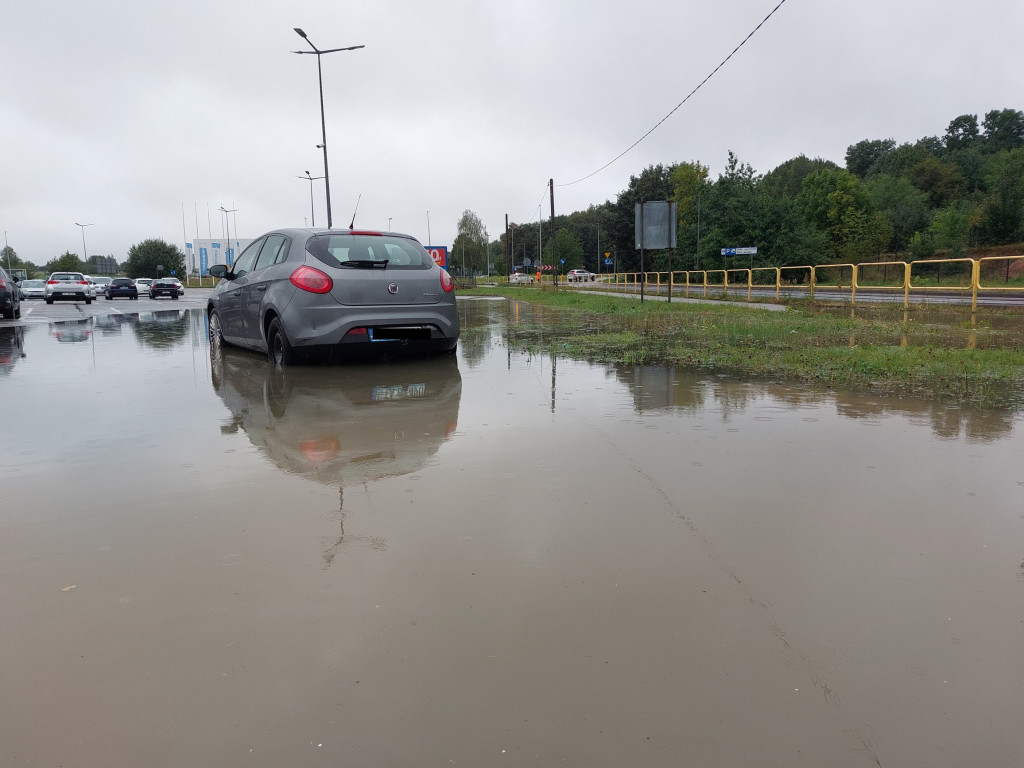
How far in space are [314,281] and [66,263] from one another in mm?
178564

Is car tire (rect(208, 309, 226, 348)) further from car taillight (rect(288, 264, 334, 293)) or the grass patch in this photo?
the grass patch

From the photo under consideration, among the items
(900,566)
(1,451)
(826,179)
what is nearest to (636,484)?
(900,566)

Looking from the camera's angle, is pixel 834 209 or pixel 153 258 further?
pixel 153 258

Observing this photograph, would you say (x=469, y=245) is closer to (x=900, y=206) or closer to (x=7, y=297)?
(x=900, y=206)

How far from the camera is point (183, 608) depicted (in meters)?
2.55

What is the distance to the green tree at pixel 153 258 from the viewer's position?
13550 centimetres

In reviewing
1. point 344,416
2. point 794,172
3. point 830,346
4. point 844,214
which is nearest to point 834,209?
point 844,214

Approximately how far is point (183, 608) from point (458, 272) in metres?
101

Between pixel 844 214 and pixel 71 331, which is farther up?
pixel 844 214


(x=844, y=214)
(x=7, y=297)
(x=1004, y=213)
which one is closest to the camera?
(x=7, y=297)

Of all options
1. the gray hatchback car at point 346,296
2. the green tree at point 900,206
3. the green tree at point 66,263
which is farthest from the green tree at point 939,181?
the green tree at point 66,263

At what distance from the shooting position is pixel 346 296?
774cm

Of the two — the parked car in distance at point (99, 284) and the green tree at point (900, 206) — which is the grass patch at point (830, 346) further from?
the green tree at point (900, 206)

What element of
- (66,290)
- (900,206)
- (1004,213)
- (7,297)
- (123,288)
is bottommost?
(7,297)
